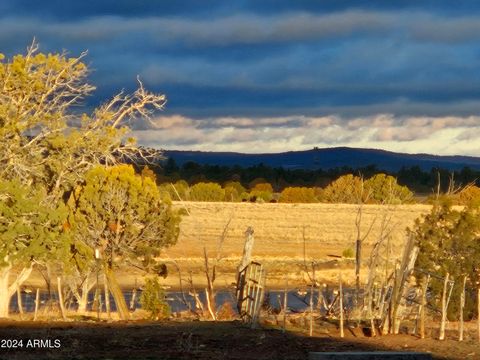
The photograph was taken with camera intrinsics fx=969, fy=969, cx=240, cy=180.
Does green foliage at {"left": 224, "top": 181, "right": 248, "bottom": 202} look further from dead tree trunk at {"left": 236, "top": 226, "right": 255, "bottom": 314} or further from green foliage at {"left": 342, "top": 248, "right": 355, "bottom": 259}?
dead tree trunk at {"left": 236, "top": 226, "right": 255, "bottom": 314}

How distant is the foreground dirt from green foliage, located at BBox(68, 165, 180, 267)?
28.0ft

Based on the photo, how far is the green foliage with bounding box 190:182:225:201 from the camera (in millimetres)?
69875

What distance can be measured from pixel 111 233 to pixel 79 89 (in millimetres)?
4676

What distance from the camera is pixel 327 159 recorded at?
182m

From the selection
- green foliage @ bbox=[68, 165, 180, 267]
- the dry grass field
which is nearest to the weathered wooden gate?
green foliage @ bbox=[68, 165, 180, 267]

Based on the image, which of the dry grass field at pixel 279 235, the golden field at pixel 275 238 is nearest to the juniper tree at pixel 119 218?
the golden field at pixel 275 238

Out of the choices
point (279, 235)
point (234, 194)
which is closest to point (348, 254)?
point (279, 235)

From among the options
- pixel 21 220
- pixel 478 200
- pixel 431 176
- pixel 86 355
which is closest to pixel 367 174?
pixel 431 176

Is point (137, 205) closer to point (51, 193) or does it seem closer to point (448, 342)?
point (51, 193)

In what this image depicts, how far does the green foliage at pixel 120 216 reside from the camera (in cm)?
2461

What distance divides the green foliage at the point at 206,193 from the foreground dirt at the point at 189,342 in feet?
176

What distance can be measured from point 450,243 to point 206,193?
4707 cm

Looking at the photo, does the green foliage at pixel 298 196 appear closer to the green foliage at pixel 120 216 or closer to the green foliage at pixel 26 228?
the green foliage at pixel 120 216

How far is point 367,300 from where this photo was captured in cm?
1817
